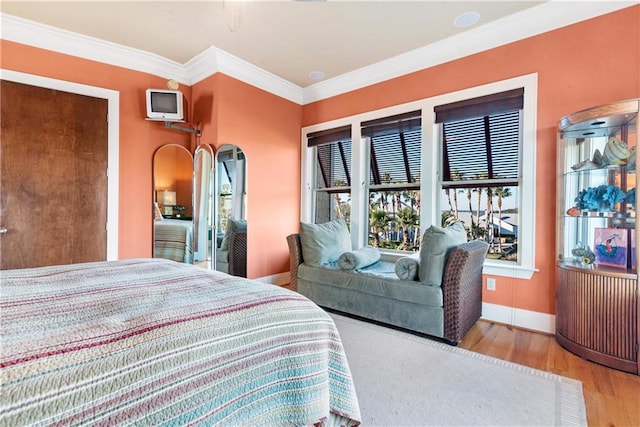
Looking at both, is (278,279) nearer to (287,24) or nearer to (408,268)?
(408,268)

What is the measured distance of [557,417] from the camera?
5.07 ft

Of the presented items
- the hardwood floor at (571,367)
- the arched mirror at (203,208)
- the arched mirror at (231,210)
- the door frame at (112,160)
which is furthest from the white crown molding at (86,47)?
the hardwood floor at (571,367)

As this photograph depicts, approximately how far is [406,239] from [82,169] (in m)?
3.60

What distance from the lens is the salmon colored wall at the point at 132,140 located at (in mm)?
3119

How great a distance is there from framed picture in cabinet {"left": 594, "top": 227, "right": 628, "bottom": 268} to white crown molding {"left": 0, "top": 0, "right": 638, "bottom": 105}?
1744mm

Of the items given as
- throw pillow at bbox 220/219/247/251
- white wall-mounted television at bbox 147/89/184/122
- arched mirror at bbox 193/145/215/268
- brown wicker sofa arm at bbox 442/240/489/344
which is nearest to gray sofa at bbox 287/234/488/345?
brown wicker sofa arm at bbox 442/240/489/344

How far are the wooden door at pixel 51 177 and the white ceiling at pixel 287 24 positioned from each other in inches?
29.1

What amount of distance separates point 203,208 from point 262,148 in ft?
3.50

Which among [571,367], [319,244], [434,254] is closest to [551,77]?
[434,254]

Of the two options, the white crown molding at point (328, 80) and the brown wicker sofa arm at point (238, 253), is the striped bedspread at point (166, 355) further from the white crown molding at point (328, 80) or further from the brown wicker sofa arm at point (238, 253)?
the white crown molding at point (328, 80)

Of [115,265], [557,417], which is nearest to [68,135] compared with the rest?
[115,265]

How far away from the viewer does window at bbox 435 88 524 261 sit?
2943 mm

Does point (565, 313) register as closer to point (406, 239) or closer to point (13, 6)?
point (406, 239)

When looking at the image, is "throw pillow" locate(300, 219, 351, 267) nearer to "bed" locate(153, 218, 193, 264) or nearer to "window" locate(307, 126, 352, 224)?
"window" locate(307, 126, 352, 224)
